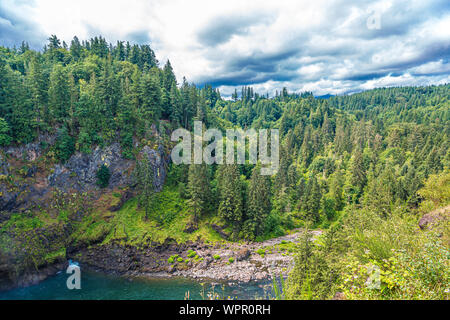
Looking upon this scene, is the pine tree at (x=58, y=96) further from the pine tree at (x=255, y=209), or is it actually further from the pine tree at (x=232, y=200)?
the pine tree at (x=255, y=209)

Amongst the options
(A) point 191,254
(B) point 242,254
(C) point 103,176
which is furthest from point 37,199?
(B) point 242,254

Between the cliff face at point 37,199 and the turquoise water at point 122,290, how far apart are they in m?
3.45

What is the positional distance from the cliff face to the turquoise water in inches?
136

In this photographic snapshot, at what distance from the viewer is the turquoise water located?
35312 millimetres

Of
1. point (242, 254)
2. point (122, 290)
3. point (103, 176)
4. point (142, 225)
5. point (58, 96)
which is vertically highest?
point (58, 96)

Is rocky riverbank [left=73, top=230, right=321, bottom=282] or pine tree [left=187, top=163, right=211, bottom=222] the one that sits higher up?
pine tree [left=187, top=163, right=211, bottom=222]

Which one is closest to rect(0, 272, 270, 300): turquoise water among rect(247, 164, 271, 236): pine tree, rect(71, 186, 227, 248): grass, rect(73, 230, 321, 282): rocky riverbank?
rect(73, 230, 321, 282): rocky riverbank

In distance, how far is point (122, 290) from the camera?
1469 inches

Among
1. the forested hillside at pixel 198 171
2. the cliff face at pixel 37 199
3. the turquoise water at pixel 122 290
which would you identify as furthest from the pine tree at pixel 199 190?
the cliff face at pixel 37 199

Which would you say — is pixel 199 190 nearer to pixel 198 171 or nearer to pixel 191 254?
pixel 198 171

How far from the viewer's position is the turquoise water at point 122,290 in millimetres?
35312

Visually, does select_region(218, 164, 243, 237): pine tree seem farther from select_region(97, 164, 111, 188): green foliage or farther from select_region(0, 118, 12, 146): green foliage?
select_region(0, 118, 12, 146): green foliage

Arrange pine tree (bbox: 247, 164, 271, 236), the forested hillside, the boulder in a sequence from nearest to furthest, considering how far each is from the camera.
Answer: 1. the forested hillside
2. the boulder
3. pine tree (bbox: 247, 164, 271, 236)

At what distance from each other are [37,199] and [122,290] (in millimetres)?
28789
